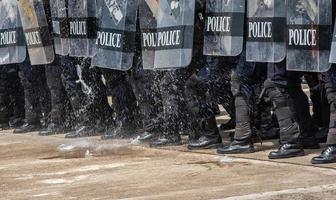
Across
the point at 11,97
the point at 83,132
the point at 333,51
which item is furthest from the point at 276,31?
the point at 11,97

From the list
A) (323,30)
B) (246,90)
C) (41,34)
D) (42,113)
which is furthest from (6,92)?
(323,30)

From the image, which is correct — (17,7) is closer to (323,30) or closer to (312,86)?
(312,86)

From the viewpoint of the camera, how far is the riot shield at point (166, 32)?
8.30 metres

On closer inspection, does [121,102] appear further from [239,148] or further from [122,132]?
[239,148]

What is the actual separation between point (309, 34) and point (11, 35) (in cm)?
513

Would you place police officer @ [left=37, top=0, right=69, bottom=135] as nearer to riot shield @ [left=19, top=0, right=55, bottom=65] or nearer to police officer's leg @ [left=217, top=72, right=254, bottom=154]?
riot shield @ [left=19, top=0, right=55, bottom=65]

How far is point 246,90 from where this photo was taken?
8.20 meters

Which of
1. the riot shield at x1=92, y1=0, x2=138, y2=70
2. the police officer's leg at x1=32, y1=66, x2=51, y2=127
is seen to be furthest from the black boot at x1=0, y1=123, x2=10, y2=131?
the riot shield at x1=92, y1=0, x2=138, y2=70

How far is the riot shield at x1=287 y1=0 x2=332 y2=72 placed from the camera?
7.14 metres

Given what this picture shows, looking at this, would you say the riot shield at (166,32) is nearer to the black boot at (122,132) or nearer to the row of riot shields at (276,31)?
the row of riot shields at (276,31)

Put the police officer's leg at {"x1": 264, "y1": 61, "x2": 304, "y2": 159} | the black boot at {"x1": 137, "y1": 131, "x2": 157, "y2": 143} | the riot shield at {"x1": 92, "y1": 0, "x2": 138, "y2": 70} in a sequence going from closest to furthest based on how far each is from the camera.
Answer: the police officer's leg at {"x1": 264, "y1": 61, "x2": 304, "y2": 159} → the riot shield at {"x1": 92, "y1": 0, "x2": 138, "y2": 70} → the black boot at {"x1": 137, "y1": 131, "x2": 157, "y2": 143}

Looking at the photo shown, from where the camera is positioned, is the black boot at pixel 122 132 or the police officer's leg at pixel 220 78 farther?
the black boot at pixel 122 132

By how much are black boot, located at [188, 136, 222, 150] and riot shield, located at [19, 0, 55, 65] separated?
2835 mm

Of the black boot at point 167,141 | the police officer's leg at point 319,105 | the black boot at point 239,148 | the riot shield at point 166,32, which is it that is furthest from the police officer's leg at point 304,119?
the black boot at point 167,141
